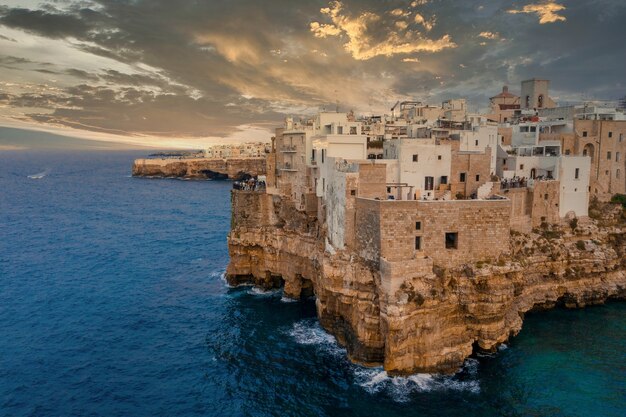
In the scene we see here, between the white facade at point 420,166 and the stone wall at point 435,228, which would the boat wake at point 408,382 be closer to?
the stone wall at point 435,228

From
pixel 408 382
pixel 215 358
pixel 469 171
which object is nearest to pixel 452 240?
pixel 469 171

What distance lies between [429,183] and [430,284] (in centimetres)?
1143

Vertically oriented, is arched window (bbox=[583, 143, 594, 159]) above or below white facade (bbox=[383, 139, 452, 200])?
above

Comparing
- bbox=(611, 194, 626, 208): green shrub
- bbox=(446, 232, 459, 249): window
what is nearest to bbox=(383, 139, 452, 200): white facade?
bbox=(446, 232, 459, 249): window

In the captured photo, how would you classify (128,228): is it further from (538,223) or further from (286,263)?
(538,223)

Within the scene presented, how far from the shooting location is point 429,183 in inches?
1578

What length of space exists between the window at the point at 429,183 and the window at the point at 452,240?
22.7ft

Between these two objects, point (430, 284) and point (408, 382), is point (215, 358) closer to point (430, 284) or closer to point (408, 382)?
point (408, 382)

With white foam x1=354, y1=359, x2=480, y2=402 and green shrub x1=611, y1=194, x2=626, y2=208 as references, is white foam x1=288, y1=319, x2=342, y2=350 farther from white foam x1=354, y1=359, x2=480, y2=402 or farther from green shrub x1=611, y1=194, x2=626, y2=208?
green shrub x1=611, y1=194, x2=626, y2=208

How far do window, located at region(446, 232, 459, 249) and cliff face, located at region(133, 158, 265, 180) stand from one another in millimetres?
125714

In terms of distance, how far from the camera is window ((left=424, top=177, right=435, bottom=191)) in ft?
131

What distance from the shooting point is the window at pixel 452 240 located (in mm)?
33469

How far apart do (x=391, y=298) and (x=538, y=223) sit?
68.6 ft

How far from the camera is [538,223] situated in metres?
43.2
